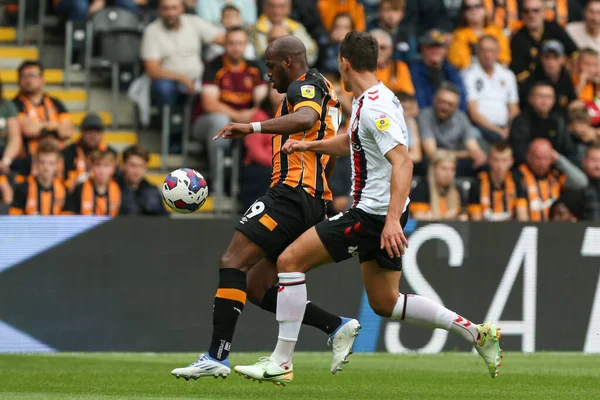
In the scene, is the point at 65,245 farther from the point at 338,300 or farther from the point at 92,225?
the point at 338,300

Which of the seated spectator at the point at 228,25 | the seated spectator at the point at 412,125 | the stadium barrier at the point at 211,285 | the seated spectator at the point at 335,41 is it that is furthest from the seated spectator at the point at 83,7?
the stadium barrier at the point at 211,285

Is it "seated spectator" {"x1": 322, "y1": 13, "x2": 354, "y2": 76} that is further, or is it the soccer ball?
"seated spectator" {"x1": 322, "y1": 13, "x2": 354, "y2": 76}

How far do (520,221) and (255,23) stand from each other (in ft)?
16.4

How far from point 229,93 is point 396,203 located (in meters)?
6.84

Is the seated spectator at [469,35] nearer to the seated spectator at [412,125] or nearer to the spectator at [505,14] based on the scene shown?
the spectator at [505,14]

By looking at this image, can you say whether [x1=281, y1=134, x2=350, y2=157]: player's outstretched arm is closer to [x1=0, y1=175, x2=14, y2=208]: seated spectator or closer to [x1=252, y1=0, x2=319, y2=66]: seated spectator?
[x1=0, y1=175, x2=14, y2=208]: seated spectator

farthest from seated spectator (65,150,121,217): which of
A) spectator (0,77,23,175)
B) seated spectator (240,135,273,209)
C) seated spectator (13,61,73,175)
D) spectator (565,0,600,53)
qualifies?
spectator (565,0,600,53)

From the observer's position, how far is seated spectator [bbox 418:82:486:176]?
14.5 meters

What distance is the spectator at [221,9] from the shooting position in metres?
15.5

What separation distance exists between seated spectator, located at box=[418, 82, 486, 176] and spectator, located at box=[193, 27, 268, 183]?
2.02 m

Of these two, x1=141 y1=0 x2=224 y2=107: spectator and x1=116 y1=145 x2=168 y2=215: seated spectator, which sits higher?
x1=141 y1=0 x2=224 y2=107: spectator

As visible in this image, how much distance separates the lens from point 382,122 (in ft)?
25.8

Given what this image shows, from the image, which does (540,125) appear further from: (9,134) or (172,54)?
(9,134)

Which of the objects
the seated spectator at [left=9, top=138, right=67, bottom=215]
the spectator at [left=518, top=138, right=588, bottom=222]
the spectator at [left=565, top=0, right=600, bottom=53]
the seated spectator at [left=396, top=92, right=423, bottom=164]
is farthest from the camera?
the spectator at [left=565, top=0, right=600, bottom=53]
